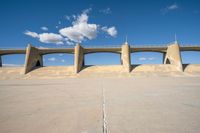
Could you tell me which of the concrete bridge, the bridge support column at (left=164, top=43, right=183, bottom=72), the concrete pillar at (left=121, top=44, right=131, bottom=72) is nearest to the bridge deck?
the concrete bridge

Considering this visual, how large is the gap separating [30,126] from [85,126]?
1.29m

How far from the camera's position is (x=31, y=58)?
3516cm

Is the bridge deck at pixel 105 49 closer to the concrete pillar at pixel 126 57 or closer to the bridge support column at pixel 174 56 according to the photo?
the bridge support column at pixel 174 56

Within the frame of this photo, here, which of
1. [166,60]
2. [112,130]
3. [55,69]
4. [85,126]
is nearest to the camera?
[112,130]

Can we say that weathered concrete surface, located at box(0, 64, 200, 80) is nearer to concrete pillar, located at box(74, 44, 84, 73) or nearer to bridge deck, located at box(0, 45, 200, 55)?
concrete pillar, located at box(74, 44, 84, 73)

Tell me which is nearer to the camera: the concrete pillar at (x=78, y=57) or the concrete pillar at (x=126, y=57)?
the concrete pillar at (x=78, y=57)

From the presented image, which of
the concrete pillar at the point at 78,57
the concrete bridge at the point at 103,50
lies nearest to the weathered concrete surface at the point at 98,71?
the concrete pillar at the point at 78,57

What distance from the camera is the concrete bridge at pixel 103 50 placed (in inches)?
1328

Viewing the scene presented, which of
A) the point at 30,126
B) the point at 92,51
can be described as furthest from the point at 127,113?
the point at 92,51

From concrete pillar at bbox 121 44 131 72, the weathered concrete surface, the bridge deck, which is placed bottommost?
the weathered concrete surface

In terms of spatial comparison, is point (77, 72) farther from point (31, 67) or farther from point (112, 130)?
point (112, 130)

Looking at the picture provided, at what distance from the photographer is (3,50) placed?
126 feet

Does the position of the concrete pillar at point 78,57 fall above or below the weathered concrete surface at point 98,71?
above

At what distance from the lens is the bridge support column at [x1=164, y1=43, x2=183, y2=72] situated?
33228mm
